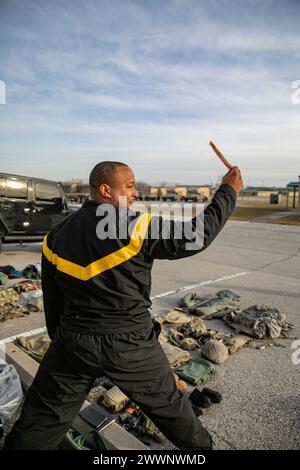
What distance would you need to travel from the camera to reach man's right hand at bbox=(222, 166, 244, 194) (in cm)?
183

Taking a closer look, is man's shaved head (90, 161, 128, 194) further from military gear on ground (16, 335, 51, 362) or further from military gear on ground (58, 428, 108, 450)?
military gear on ground (16, 335, 51, 362)

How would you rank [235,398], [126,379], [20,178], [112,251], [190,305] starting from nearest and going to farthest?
[112,251] → [126,379] → [235,398] → [190,305] → [20,178]

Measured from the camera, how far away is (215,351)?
12.3 feet

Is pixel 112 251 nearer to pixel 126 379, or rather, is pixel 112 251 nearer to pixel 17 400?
pixel 126 379

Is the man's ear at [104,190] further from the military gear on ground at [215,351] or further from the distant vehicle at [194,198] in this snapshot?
the distant vehicle at [194,198]

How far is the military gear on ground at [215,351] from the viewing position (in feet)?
12.2

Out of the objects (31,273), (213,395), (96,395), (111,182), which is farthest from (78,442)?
(31,273)

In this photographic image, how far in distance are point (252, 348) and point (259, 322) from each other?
0.43 meters

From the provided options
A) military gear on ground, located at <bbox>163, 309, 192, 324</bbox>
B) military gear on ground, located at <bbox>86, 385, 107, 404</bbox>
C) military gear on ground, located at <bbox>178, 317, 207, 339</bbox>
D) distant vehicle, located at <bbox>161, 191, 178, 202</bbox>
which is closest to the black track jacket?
military gear on ground, located at <bbox>86, 385, 107, 404</bbox>

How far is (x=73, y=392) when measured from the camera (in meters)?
1.91

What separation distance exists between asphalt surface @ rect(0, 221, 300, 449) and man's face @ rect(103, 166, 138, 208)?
2.01 m

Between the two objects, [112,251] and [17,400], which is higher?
[112,251]
